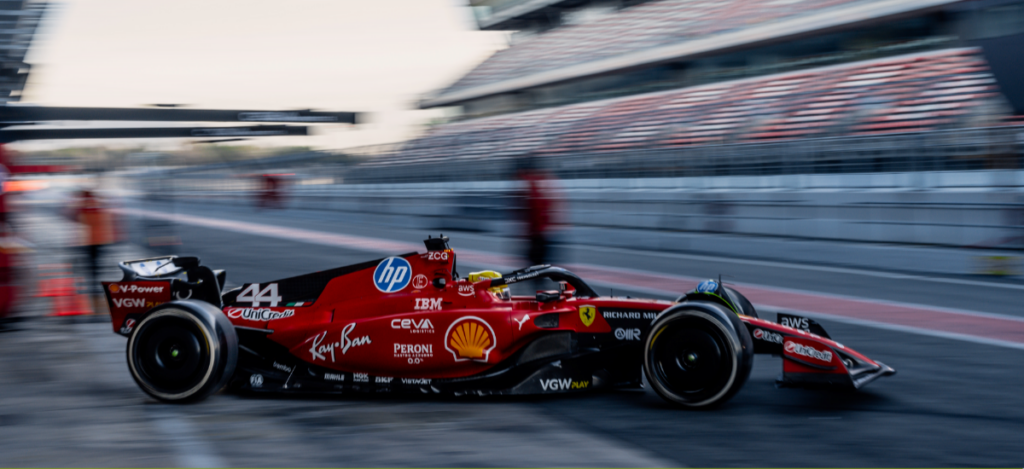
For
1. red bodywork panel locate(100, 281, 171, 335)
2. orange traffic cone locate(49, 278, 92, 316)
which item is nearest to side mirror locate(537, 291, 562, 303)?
red bodywork panel locate(100, 281, 171, 335)

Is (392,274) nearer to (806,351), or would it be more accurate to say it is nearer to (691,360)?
(691,360)

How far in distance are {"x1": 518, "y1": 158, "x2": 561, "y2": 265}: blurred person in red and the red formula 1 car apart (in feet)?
11.4

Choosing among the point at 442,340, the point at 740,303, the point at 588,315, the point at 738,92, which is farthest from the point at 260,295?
the point at 738,92

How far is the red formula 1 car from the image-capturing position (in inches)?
177

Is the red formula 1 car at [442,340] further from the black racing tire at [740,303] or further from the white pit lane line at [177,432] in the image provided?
the white pit lane line at [177,432]

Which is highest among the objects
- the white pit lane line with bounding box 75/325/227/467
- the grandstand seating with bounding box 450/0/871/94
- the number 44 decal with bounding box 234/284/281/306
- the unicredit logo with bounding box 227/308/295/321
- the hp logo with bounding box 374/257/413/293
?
the grandstand seating with bounding box 450/0/871/94

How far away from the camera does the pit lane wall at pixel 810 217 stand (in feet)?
34.5

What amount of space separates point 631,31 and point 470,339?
31.7 m

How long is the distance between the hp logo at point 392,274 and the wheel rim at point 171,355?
3.43 ft

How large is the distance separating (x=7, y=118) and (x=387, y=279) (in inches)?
260

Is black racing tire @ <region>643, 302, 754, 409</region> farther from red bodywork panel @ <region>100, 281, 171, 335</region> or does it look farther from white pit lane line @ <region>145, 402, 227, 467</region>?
red bodywork panel @ <region>100, 281, 171, 335</region>

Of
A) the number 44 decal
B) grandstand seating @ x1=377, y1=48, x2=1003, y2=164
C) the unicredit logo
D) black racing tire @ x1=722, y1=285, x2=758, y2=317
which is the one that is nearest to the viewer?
black racing tire @ x1=722, y1=285, x2=758, y2=317

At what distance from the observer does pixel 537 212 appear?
874cm

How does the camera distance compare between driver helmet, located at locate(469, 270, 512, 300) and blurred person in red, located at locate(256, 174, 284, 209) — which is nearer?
driver helmet, located at locate(469, 270, 512, 300)
